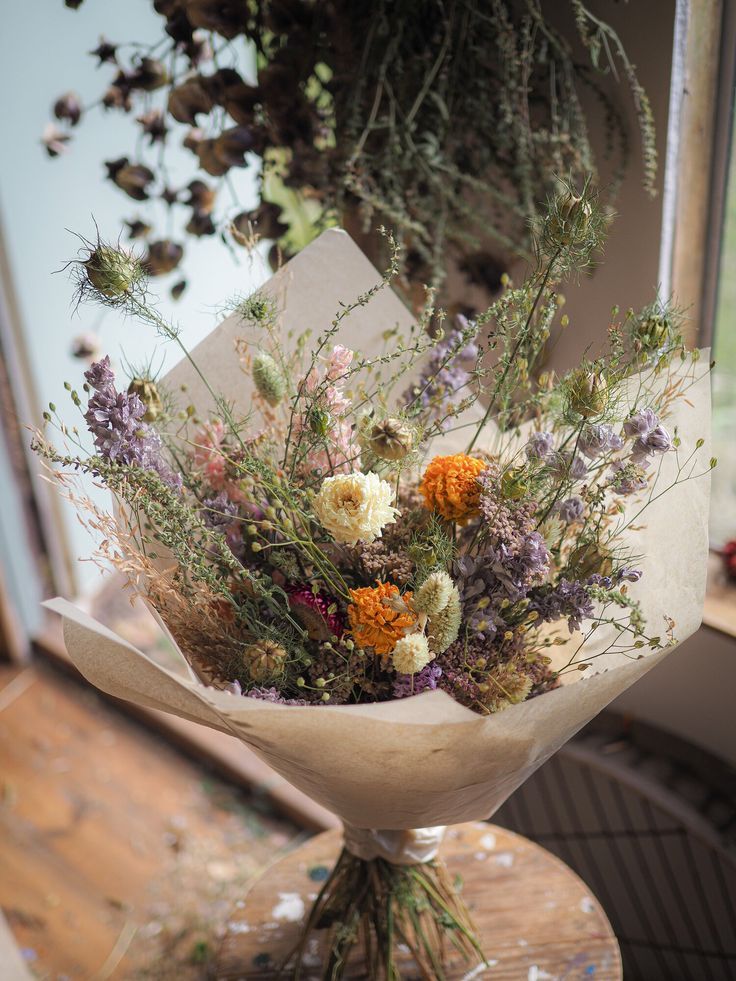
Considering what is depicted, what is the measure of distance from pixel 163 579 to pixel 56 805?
1.30 metres

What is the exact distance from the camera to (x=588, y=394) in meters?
0.66

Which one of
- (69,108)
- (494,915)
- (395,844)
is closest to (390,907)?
(395,844)

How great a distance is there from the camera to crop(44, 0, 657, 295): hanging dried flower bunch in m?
1.05

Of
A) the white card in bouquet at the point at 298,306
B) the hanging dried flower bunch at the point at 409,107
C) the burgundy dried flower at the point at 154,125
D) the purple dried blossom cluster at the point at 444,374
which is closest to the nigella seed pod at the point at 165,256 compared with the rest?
the hanging dried flower bunch at the point at 409,107

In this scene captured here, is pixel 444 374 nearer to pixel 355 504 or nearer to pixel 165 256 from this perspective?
pixel 355 504

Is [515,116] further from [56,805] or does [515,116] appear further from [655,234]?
[56,805]

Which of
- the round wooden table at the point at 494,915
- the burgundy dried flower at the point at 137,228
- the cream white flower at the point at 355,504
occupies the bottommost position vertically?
the round wooden table at the point at 494,915

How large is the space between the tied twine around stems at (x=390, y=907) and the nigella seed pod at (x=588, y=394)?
471mm

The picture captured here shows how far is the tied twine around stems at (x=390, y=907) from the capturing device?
89 centimetres

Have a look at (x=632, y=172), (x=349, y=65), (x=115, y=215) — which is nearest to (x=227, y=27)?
(x=349, y=65)

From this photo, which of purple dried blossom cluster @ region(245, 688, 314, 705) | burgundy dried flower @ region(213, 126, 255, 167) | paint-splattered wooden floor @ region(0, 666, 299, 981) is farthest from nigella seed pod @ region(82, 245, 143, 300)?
paint-splattered wooden floor @ region(0, 666, 299, 981)

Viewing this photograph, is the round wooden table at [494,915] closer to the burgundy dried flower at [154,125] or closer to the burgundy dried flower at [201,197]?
the burgundy dried flower at [201,197]

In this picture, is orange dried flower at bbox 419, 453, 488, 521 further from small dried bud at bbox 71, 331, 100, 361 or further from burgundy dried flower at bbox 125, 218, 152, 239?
small dried bud at bbox 71, 331, 100, 361

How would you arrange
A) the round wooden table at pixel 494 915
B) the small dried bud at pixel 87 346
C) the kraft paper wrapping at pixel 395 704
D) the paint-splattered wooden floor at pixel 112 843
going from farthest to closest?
the small dried bud at pixel 87 346 → the paint-splattered wooden floor at pixel 112 843 → the round wooden table at pixel 494 915 → the kraft paper wrapping at pixel 395 704
